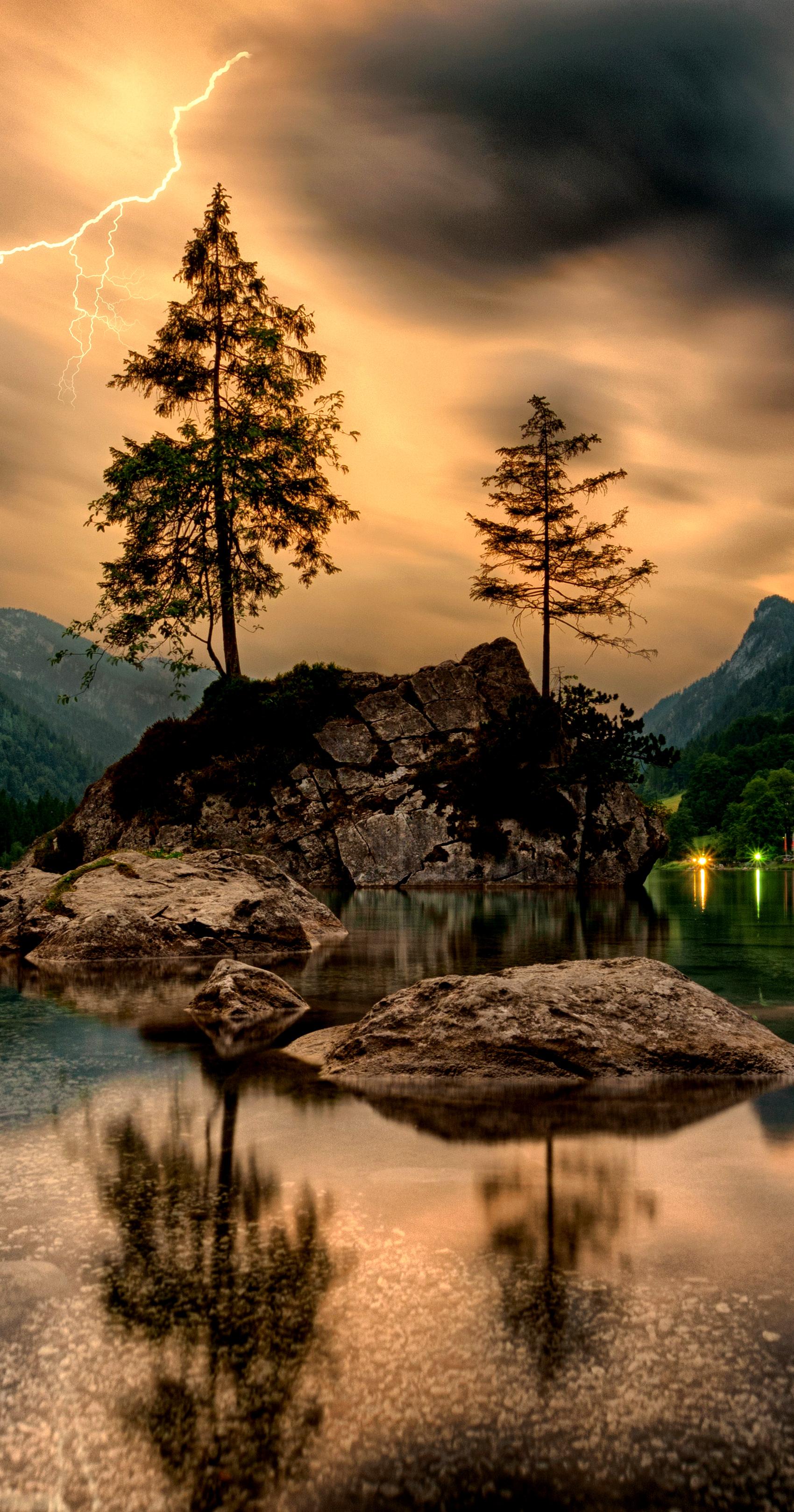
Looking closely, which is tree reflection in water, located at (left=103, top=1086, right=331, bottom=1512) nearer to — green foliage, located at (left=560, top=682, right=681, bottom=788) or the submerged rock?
the submerged rock

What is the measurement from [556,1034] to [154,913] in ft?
29.3

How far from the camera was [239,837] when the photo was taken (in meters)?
33.6

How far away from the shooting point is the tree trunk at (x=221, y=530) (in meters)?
35.7

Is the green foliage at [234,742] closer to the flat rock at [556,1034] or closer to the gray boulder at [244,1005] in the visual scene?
the gray boulder at [244,1005]

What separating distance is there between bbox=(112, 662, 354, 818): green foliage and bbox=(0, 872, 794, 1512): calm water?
27.9 meters

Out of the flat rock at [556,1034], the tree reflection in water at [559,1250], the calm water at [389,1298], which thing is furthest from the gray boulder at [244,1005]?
the tree reflection in water at [559,1250]

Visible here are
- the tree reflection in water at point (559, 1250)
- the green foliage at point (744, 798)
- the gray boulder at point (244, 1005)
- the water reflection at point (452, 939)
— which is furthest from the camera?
the green foliage at point (744, 798)

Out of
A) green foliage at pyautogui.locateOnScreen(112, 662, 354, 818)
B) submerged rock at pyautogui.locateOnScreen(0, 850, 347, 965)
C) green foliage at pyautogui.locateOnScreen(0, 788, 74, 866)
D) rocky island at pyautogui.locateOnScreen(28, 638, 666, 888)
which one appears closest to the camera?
submerged rock at pyautogui.locateOnScreen(0, 850, 347, 965)

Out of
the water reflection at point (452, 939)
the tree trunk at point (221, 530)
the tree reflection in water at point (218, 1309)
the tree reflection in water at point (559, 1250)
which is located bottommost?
the tree reflection in water at point (218, 1309)

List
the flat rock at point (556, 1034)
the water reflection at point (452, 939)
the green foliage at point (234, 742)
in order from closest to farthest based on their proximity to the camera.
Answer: the flat rock at point (556, 1034) → the water reflection at point (452, 939) → the green foliage at point (234, 742)

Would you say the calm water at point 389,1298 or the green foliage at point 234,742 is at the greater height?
the green foliage at point 234,742

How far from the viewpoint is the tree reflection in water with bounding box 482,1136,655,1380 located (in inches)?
128

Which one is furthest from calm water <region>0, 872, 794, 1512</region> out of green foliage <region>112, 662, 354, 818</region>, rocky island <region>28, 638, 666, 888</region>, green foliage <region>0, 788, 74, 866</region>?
green foliage <region>0, 788, 74, 866</region>

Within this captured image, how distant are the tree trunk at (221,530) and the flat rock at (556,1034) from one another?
30215 millimetres
